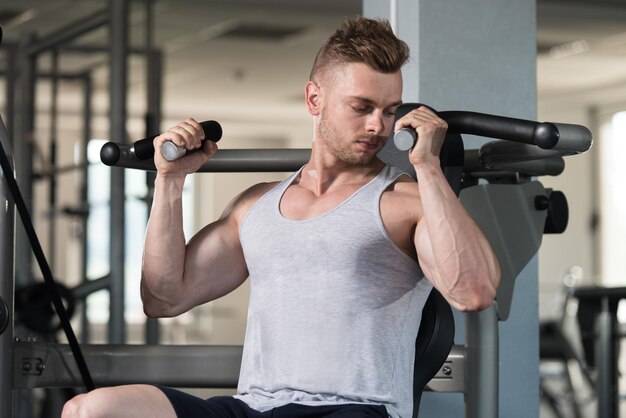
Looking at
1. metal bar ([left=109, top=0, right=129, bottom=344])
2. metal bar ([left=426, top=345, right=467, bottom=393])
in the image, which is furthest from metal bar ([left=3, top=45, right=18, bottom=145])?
metal bar ([left=426, top=345, right=467, bottom=393])

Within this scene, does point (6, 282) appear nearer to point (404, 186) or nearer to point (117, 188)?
point (404, 186)

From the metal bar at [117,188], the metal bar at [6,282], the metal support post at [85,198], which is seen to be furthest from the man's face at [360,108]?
the metal support post at [85,198]

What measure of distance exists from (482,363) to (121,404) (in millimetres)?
637

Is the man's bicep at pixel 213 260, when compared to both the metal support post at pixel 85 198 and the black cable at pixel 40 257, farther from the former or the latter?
the metal support post at pixel 85 198

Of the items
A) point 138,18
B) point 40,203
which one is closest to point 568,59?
point 138,18

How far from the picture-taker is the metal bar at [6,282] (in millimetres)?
1728

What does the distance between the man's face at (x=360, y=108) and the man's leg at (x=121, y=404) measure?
46 cm

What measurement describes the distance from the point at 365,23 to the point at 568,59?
6.30m

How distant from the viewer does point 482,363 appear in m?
1.72

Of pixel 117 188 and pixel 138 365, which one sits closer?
pixel 138 365

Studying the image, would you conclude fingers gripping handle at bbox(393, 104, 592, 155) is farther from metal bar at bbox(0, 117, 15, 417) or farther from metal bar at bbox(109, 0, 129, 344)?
metal bar at bbox(109, 0, 129, 344)

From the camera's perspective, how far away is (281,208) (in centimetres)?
164

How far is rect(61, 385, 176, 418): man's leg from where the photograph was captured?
53.7 inches

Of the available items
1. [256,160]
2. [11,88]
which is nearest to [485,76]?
[256,160]
